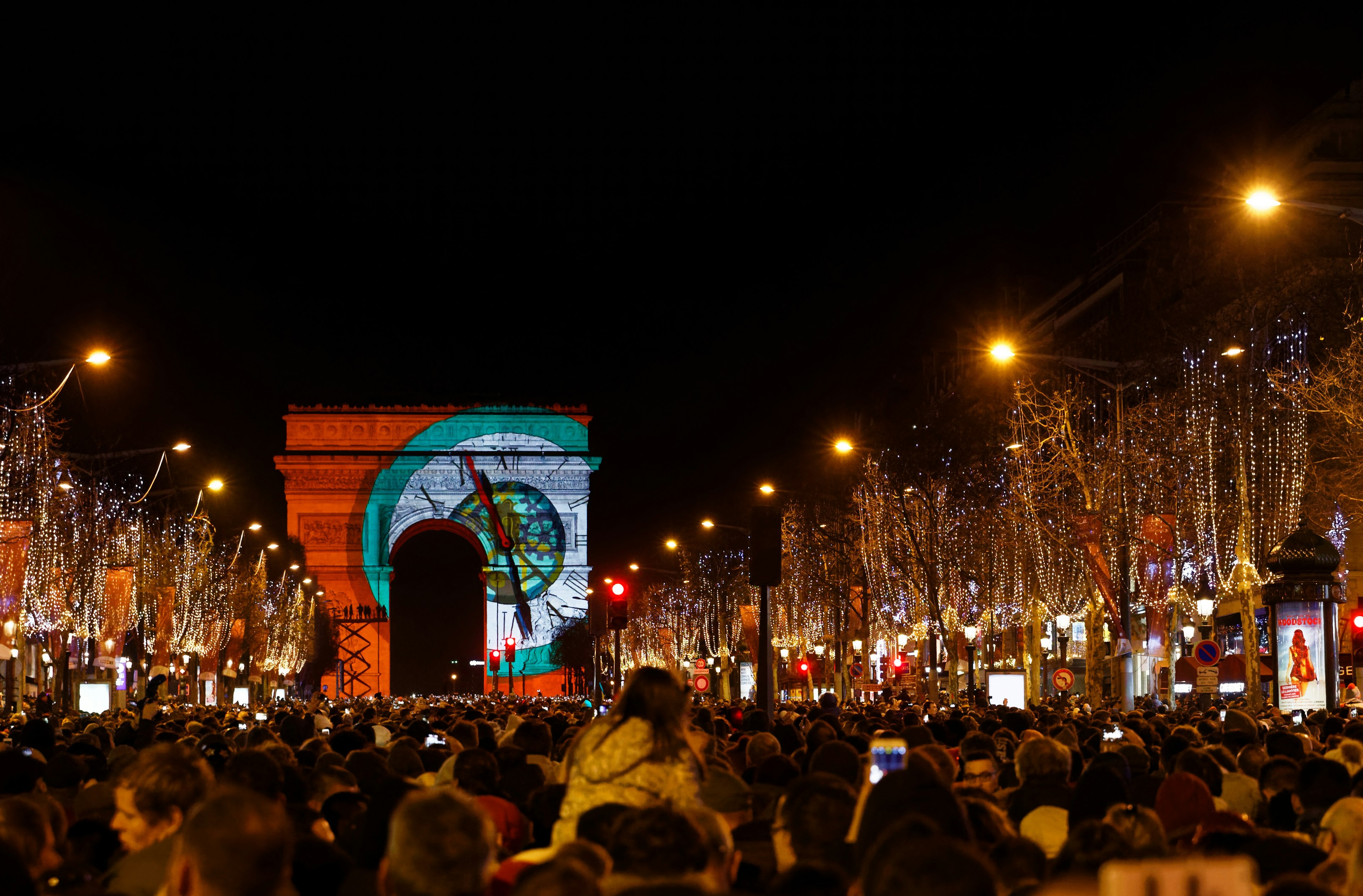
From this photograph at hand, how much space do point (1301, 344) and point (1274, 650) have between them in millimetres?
13288

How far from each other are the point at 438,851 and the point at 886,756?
6.49 m

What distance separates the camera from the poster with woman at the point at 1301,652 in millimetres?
28828

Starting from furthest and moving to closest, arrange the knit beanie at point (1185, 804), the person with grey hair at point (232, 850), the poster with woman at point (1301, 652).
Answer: the poster with woman at point (1301, 652)
the knit beanie at point (1185, 804)
the person with grey hair at point (232, 850)

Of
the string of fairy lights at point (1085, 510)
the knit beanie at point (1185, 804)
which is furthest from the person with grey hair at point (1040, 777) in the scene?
the string of fairy lights at point (1085, 510)

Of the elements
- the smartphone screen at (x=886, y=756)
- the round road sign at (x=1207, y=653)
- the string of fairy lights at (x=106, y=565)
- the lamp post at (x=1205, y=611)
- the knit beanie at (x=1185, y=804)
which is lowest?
the knit beanie at (x=1185, y=804)

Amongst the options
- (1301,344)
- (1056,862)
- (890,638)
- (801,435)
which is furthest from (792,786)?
(801,435)

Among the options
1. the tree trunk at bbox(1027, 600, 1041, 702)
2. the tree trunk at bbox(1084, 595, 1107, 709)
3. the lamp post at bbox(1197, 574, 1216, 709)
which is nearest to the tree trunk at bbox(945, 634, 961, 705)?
the tree trunk at bbox(1027, 600, 1041, 702)

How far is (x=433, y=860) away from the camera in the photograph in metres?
6.18

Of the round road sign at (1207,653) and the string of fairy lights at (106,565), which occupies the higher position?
the string of fairy lights at (106,565)

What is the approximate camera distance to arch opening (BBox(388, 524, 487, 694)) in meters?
152

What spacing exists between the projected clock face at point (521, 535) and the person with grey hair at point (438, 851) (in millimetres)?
122991

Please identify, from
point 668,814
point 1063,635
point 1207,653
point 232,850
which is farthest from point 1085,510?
point 1063,635

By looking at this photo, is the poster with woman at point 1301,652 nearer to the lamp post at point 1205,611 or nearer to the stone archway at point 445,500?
the lamp post at point 1205,611

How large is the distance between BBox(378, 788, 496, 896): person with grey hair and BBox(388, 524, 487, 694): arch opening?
144448 millimetres
